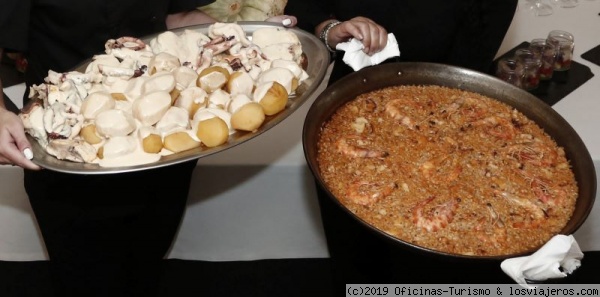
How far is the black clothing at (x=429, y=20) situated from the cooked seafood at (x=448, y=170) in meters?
0.32

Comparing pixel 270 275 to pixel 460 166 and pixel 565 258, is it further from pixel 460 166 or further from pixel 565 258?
pixel 565 258

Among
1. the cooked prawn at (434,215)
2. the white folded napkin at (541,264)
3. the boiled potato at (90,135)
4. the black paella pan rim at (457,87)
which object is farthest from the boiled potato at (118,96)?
the white folded napkin at (541,264)

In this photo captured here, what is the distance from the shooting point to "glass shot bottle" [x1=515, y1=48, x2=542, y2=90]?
209 centimetres

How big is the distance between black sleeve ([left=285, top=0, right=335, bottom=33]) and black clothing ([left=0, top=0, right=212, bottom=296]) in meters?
→ 0.28

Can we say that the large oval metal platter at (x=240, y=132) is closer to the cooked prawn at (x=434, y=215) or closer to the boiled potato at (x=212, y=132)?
the boiled potato at (x=212, y=132)

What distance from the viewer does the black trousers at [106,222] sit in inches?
60.3

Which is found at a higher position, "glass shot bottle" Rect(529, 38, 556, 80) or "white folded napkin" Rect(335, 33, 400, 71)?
"white folded napkin" Rect(335, 33, 400, 71)

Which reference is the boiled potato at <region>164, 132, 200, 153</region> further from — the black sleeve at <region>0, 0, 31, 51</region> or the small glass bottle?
the small glass bottle

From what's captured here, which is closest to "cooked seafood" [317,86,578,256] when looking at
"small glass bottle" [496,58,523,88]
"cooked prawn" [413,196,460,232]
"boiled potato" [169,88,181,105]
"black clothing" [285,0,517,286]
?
"cooked prawn" [413,196,460,232]

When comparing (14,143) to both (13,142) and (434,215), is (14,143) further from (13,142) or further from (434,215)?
(434,215)

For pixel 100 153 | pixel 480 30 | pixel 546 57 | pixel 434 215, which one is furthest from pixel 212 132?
pixel 546 57

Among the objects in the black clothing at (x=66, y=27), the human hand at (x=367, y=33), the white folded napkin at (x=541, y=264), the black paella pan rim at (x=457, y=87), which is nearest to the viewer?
the white folded napkin at (x=541, y=264)

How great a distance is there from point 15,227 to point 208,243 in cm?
69

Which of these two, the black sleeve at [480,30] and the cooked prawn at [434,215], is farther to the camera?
the black sleeve at [480,30]
